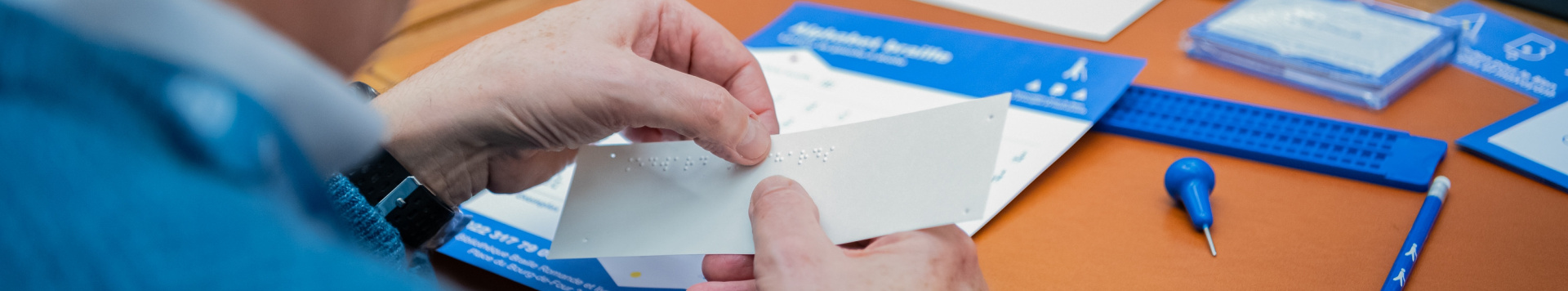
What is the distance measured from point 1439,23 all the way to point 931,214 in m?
0.74

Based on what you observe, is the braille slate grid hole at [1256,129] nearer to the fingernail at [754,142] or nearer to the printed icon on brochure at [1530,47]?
the printed icon on brochure at [1530,47]

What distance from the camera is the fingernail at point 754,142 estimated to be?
2.29 feet

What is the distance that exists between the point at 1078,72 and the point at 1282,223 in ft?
1.00

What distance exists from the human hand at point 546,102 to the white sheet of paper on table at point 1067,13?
0.57 m

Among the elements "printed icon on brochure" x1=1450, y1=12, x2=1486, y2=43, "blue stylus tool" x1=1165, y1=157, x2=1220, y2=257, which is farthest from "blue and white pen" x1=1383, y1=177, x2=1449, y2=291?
"printed icon on brochure" x1=1450, y1=12, x2=1486, y2=43

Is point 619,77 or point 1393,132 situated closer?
point 619,77

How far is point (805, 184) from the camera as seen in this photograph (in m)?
0.69

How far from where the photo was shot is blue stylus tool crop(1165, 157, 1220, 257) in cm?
71

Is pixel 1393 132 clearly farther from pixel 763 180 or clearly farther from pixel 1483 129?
pixel 763 180

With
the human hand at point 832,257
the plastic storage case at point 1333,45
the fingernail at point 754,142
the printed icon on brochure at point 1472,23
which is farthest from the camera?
the printed icon on brochure at point 1472,23

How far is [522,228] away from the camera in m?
0.81

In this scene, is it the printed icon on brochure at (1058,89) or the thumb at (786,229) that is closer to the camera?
the thumb at (786,229)

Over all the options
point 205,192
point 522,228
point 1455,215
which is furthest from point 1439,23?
point 205,192

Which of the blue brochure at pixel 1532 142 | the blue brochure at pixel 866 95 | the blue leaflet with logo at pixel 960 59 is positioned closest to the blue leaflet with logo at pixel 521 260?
the blue brochure at pixel 866 95
